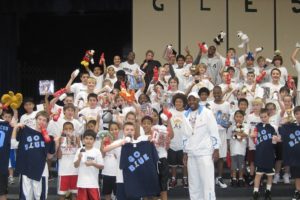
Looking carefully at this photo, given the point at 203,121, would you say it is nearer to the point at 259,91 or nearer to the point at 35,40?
the point at 259,91

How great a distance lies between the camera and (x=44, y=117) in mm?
10484

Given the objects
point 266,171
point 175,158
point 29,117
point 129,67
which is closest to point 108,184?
point 175,158

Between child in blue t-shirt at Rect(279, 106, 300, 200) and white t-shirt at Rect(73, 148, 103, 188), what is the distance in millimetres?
3138

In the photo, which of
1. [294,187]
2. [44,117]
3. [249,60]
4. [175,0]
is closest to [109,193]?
[44,117]

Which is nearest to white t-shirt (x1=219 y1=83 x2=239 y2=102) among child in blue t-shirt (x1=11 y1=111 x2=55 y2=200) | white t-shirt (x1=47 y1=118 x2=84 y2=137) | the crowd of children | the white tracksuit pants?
the crowd of children

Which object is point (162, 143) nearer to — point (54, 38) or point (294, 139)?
point (294, 139)

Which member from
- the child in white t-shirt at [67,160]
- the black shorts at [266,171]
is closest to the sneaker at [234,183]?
the black shorts at [266,171]

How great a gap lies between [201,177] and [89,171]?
5.43 ft

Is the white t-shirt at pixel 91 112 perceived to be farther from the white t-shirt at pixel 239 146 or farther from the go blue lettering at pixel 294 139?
the go blue lettering at pixel 294 139

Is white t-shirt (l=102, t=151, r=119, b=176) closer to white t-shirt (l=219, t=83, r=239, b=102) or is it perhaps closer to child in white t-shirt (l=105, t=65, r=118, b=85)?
white t-shirt (l=219, t=83, r=239, b=102)

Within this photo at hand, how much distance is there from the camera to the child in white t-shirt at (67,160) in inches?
421

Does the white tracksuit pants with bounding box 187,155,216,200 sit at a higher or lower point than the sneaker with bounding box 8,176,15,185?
higher

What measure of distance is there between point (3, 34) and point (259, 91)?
26.1 ft

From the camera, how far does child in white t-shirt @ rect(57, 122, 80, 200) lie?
10695 mm
